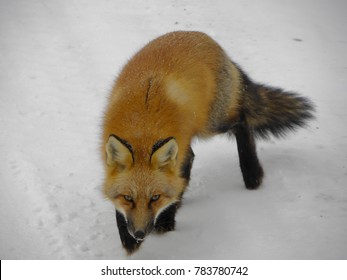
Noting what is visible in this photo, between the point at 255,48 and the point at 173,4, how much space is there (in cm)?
286

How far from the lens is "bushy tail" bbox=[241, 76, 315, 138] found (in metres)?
4.98

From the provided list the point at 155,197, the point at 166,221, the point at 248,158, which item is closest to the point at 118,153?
the point at 155,197

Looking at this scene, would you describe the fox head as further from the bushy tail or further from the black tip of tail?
the black tip of tail

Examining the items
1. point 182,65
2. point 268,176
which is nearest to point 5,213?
point 182,65

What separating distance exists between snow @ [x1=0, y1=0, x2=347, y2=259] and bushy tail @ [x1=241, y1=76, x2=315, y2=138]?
1.53ft

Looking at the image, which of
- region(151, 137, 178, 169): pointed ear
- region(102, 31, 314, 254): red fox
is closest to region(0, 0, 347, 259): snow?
region(102, 31, 314, 254): red fox

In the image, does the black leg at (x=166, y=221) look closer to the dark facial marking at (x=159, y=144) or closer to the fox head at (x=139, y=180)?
the fox head at (x=139, y=180)

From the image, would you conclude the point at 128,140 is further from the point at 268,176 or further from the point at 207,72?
the point at 268,176

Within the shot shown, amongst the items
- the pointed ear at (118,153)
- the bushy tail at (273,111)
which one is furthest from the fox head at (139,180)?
the bushy tail at (273,111)

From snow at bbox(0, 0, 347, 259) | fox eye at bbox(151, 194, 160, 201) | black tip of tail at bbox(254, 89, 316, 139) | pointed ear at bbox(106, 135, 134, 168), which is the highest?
pointed ear at bbox(106, 135, 134, 168)

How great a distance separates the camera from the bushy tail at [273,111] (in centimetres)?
498

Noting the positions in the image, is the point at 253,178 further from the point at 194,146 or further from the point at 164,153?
the point at 164,153

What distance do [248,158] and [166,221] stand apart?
4.65ft

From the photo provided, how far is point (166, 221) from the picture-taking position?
412 centimetres
